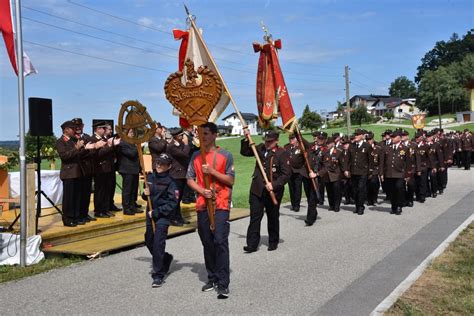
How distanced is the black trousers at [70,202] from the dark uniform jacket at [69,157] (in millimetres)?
135

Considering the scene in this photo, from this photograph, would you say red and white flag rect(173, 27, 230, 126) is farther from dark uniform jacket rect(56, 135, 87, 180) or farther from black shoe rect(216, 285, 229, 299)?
black shoe rect(216, 285, 229, 299)

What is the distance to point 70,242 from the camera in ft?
29.0

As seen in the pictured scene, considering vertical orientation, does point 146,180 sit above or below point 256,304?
above

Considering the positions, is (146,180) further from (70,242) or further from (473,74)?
(473,74)

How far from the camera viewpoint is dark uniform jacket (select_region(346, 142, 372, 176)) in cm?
1295

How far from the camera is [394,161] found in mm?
12547

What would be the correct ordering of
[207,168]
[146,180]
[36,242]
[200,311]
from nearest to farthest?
[200,311], [207,168], [146,180], [36,242]

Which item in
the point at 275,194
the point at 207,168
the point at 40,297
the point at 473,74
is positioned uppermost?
the point at 473,74

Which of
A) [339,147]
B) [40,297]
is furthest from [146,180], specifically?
[339,147]

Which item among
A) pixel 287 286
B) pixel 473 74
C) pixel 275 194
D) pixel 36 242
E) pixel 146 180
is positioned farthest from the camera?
pixel 473 74

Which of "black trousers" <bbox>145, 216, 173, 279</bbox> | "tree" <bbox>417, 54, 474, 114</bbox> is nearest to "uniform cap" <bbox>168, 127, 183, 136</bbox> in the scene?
"black trousers" <bbox>145, 216, 173, 279</bbox>

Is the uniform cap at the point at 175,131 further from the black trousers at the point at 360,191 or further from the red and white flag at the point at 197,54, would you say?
the black trousers at the point at 360,191

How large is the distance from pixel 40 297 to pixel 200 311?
214 cm

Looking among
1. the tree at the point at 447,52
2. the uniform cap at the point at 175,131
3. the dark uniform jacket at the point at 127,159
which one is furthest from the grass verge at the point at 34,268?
the tree at the point at 447,52
